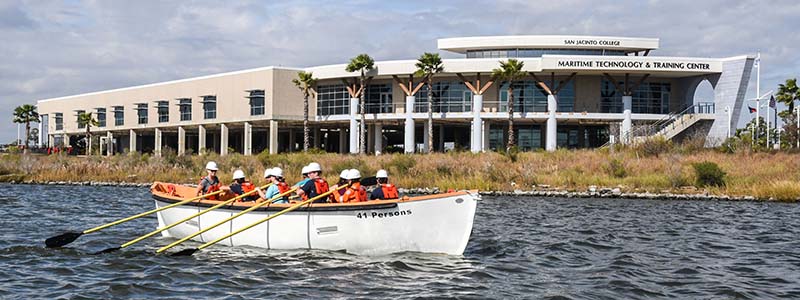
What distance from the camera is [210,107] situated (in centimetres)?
6825

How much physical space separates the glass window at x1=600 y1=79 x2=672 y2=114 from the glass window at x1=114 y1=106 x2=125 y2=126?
47.5 meters

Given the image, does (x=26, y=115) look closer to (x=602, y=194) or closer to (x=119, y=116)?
(x=119, y=116)

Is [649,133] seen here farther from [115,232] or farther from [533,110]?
[115,232]

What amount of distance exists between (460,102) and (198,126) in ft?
84.6

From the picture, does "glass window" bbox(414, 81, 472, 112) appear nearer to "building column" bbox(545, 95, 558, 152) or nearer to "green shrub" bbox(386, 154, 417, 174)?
"building column" bbox(545, 95, 558, 152)

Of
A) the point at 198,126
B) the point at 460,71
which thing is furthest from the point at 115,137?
the point at 460,71

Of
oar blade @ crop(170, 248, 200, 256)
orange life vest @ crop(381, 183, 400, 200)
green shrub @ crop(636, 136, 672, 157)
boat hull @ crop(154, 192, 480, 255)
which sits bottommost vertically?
oar blade @ crop(170, 248, 200, 256)

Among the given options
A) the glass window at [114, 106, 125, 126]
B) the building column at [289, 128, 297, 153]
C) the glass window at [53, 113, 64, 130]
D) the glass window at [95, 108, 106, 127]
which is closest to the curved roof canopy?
the building column at [289, 128, 297, 153]

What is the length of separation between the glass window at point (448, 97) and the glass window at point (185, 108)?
23505 mm

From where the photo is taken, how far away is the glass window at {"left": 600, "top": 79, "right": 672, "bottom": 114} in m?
56.4

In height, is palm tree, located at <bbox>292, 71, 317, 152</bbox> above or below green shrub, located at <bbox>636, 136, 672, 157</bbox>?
above

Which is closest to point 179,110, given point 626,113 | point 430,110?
point 430,110

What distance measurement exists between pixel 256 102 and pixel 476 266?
50.3 metres

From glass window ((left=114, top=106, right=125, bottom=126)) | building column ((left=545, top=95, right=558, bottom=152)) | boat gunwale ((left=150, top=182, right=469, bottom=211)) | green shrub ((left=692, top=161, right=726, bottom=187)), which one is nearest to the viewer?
boat gunwale ((left=150, top=182, right=469, bottom=211))
